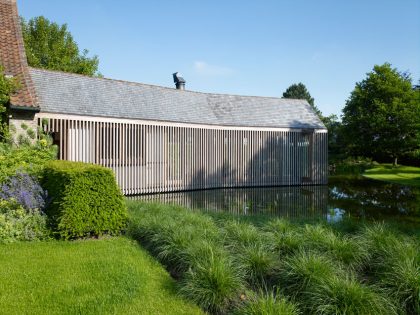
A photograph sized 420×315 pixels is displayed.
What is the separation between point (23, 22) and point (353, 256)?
98.9ft

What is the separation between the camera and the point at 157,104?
54.1 ft

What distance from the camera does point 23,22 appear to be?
2781cm

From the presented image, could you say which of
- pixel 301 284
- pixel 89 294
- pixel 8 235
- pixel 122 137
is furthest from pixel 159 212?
pixel 122 137

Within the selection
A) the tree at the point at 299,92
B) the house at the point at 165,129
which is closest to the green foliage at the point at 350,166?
the house at the point at 165,129

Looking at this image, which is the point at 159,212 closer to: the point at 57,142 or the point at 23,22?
the point at 57,142

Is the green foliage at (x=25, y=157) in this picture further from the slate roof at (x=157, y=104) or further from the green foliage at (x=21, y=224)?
the slate roof at (x=157, y=104)

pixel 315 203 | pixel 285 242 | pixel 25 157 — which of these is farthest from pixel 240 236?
pixel 315 203

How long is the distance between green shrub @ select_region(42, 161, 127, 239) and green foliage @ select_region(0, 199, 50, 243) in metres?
0.20

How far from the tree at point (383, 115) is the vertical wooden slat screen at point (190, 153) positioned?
Answer: 7141mm

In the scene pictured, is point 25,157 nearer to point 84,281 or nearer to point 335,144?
point 84,281

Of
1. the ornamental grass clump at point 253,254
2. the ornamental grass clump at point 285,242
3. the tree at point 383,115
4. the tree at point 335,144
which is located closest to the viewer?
the ornamental grass clump at point 253,254

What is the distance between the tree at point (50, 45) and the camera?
2780 cm

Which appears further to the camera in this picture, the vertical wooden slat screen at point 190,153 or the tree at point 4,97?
the vertical wooden slat screen at point 190,153

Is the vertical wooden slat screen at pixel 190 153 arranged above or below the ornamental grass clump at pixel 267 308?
above
